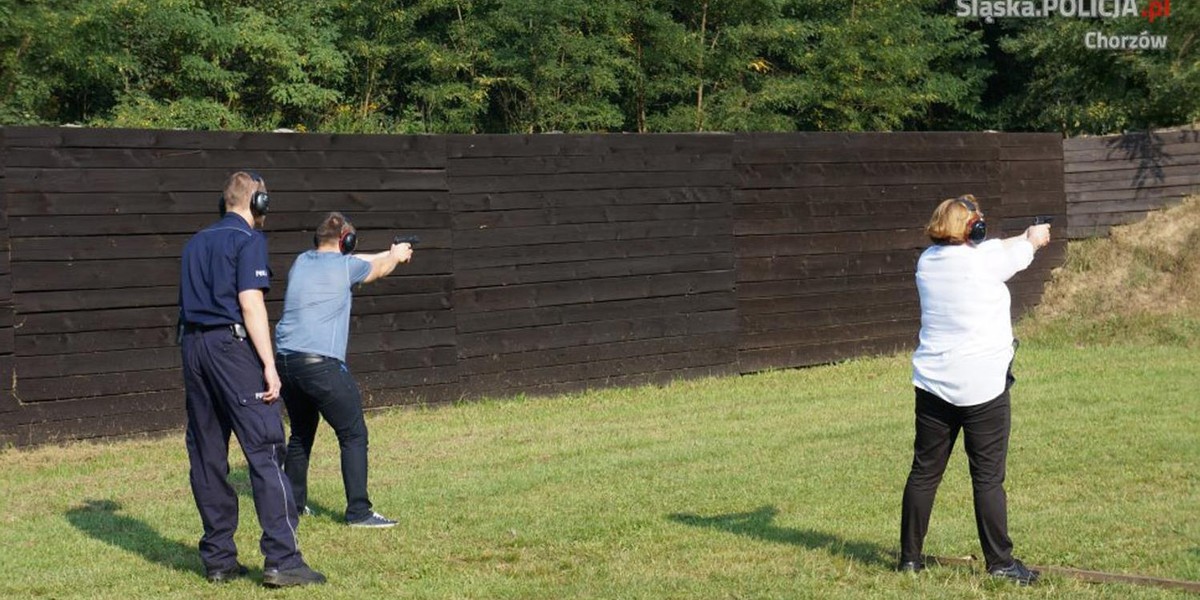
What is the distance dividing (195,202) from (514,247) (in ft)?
10.8

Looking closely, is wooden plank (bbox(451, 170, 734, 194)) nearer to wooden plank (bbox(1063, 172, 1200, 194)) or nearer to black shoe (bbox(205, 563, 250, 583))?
wooden plank (bbox(1063, 172, 1200, 194))

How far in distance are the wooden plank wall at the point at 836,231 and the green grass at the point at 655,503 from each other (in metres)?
2.18

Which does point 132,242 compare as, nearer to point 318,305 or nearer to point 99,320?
point 99,320

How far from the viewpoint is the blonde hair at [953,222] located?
263 inches

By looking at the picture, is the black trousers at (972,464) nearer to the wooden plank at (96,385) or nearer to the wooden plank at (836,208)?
the wooden plank at (96,385)

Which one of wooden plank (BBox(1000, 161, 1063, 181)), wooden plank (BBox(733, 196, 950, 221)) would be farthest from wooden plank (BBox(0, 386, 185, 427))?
wooden plank (BBox(1000, 161, 1063, 181))

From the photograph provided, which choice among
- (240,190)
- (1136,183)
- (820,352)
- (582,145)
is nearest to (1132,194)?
(1136,183)

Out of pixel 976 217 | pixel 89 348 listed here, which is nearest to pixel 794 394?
pixel 89 348

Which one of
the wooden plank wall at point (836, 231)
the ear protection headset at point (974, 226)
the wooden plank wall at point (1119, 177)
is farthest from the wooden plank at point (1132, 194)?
the ear protection headset at point (974, 226)

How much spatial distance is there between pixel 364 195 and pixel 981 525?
770 centimetres

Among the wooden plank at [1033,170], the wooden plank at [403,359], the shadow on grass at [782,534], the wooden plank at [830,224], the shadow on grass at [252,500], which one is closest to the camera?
the shadow on grass at [782,534]

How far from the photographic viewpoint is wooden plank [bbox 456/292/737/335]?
13695 mm

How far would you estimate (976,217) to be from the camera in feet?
21.9

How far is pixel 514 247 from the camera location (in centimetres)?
1386
